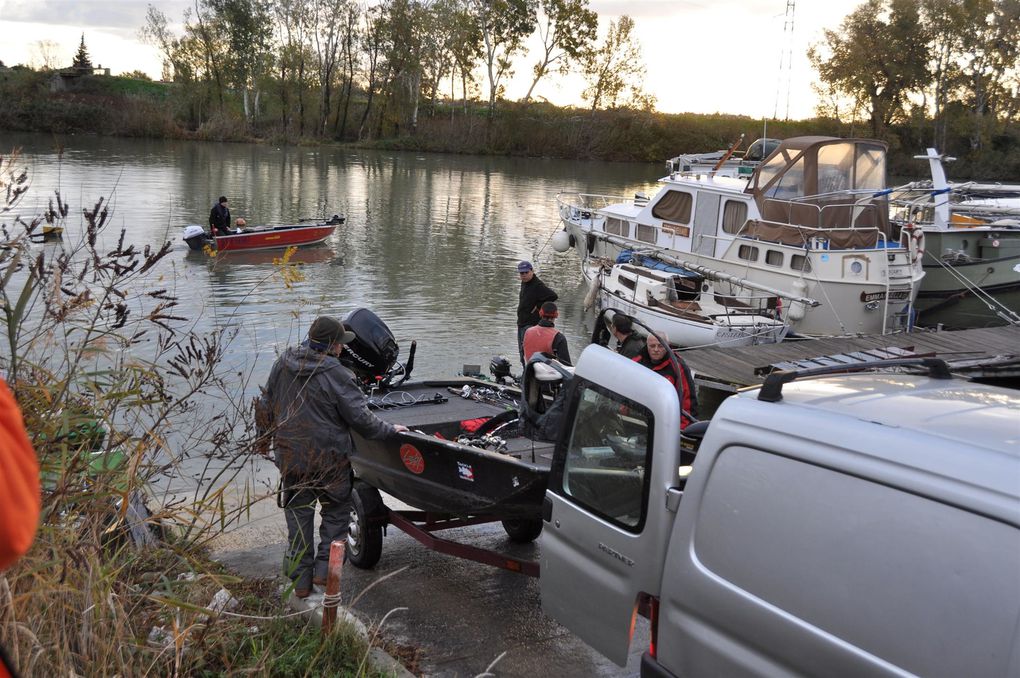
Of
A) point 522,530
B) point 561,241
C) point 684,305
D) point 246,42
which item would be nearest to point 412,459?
point 522,530

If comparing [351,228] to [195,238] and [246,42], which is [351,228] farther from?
[246,42]

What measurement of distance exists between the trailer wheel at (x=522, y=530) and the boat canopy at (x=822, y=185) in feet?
44.7

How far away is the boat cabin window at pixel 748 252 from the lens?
19469mm

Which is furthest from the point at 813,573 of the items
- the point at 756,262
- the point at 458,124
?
the point at 458,124

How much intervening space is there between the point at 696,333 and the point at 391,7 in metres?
65.8

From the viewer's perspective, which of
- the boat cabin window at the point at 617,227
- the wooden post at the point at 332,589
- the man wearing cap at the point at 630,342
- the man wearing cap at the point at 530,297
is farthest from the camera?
the boat cabin window at the point at 617,227

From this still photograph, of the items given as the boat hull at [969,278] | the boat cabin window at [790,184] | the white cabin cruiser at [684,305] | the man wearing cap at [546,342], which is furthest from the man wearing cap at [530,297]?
the boat hull at [969,278]

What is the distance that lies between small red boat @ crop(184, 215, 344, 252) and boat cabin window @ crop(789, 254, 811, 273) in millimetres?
12156

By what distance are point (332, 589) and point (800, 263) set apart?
15.5 metres

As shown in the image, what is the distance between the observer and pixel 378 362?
320 inches

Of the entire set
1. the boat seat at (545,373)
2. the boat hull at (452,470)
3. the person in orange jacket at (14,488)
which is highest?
the person in orange jacket at (14,488)

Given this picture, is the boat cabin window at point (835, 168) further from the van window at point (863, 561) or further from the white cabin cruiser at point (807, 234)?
the van window at point (863, 561)

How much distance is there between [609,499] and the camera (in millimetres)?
4355

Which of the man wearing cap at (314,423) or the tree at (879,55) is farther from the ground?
the tree at (879,55)
